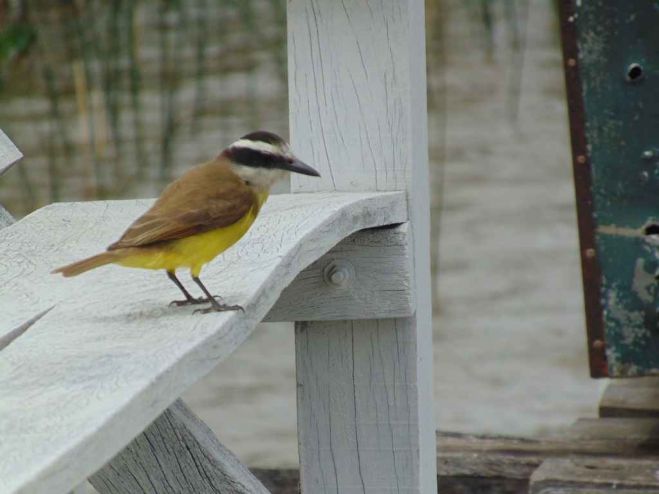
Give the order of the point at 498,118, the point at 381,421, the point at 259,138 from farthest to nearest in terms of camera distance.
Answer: the point at 498,118, the point at 381,421, the point at 259,138

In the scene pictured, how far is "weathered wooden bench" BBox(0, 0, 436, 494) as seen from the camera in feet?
7.14

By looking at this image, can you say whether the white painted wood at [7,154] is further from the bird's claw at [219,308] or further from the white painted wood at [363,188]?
the bird's claw at [219,308]

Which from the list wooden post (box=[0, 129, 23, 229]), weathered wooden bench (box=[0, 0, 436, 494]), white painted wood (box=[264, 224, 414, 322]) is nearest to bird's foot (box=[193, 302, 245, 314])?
weathered wooden bench (box=[0, 0, 436, 494])

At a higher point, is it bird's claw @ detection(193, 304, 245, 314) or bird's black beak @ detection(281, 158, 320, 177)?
bird's black beak @ detection(281, 158, 320, 177)

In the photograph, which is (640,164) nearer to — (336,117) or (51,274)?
(336,117)

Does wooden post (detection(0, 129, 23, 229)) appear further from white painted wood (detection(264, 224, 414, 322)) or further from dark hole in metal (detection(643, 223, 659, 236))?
dark hole in metal (detection(643, 223, 659, 236))

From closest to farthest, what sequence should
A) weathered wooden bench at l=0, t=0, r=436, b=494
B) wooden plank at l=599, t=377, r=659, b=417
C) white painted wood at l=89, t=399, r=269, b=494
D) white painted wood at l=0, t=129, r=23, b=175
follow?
weathered wooden bench at l=0, t=0, r=436, b=494 → white painted wood at l=89, t=399, r=269, b=494 → white painted wood at l=0, t=129, r=23, b=175 → wooden plank at l=599, t=377, r=659, b=417

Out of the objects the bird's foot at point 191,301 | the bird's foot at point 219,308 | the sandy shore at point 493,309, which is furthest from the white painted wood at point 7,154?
the sandy shore at point 493,309

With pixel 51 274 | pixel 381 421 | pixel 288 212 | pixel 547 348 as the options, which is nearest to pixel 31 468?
pixel 51 274

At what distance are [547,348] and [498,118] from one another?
168 inches

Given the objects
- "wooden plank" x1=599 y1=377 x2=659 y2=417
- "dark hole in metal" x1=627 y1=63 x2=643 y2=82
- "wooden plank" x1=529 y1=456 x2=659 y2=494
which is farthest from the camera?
"wooden plank" x1=599 y1=377 x2=659 y2=417

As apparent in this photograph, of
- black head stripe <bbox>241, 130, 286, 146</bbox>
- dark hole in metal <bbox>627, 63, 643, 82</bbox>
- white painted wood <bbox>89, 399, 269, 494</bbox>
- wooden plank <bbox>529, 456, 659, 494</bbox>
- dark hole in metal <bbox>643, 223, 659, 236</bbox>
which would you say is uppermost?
dark hole in metal <bbox>627, 63, 643, 82</bbox>

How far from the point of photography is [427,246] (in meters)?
2.59

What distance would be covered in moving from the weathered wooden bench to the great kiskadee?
46 millimetres
